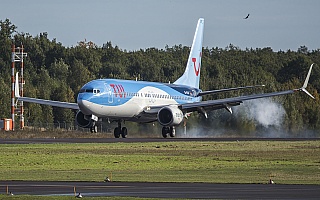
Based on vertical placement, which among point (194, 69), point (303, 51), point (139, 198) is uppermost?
point (303, 51)

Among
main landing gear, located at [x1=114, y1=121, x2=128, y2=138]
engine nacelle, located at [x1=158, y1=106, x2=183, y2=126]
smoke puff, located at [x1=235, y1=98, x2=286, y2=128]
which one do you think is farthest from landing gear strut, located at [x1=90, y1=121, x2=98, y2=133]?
smoke puff, located at [x1=235, y1=98, x2=286, y2=128]

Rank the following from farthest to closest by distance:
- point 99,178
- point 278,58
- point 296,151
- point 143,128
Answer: point 278,58
point 143,128
point 296,151
point 99,178

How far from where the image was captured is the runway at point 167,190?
2867 cm

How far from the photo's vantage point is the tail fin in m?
90.1

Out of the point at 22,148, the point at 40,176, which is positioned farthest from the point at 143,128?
the point at 40,176

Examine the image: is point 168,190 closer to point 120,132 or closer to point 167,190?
point 167,190

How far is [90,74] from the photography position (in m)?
150

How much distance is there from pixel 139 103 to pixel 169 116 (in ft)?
9.68

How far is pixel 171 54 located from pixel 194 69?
325 ft

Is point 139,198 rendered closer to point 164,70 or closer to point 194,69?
point 194,69

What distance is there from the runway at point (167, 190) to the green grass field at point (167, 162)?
248cm

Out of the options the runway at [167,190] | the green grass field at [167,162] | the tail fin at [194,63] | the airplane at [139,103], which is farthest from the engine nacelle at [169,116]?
the runway at [167,190]

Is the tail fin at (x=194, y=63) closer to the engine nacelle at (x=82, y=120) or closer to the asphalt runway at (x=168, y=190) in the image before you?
the engine nacelle at (x=82, y=120)

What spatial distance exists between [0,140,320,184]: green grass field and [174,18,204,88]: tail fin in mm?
25529
